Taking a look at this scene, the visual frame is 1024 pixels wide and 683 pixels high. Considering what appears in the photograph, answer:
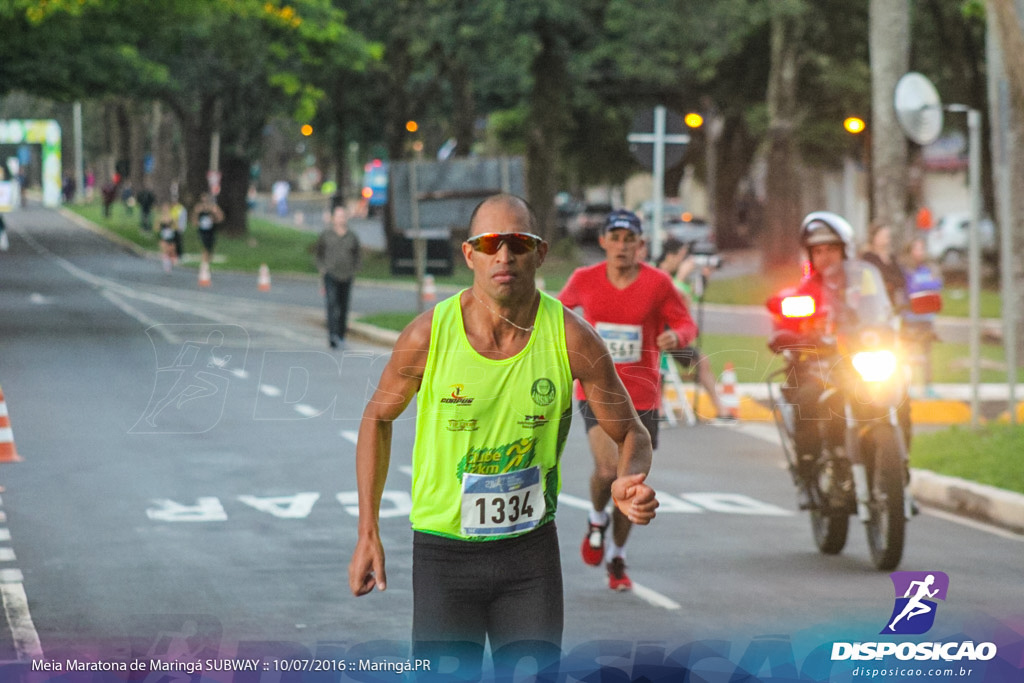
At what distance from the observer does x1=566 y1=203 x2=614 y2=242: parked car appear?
70.1m

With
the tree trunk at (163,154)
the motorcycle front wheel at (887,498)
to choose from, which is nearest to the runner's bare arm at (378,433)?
the motorcycle front wheel at (887,498)

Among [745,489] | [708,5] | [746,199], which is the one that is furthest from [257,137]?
[745,489]

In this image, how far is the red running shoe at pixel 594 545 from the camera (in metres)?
8.98

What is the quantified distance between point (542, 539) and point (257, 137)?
50.9 m

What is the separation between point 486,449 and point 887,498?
16.4ft

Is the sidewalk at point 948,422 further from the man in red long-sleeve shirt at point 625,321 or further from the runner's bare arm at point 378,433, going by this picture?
the runner's bare arm at point 378,433

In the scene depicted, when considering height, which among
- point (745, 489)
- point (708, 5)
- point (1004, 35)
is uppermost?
point (708, 5)

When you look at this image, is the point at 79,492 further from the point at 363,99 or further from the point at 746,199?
the point at 746,199

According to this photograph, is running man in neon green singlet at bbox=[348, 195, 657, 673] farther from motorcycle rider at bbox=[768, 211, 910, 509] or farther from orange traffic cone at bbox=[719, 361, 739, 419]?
orange traffic cone at bbox=[719, 361, 739, 419]

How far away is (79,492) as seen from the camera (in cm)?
1173

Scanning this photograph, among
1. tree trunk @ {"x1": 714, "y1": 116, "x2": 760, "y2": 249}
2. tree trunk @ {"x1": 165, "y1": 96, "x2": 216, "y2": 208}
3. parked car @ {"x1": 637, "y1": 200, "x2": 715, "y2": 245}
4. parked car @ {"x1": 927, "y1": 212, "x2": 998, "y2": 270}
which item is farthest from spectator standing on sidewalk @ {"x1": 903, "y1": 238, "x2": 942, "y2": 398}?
parked car @ {"x1": 637, "y1": 200, "x2": 715, "y2": 245}

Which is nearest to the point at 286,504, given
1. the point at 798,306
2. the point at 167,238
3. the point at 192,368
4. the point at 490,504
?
the point at 798,306

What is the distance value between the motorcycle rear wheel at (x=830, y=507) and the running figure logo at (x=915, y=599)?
0.51 metres

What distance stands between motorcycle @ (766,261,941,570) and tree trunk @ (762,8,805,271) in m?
27.8
